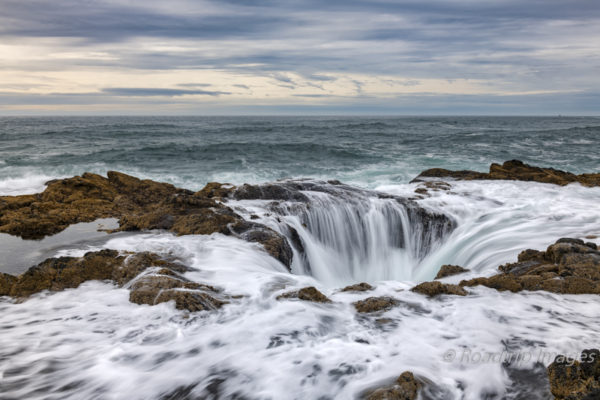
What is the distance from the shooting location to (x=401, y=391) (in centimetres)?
255

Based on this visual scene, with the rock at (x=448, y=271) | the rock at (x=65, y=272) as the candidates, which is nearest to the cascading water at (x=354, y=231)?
the rock at (x=448, y=271)

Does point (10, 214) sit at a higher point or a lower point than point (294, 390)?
higher

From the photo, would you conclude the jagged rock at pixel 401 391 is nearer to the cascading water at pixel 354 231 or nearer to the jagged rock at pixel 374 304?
the jagged rock at pixel 374 304

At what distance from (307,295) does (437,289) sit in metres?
1.44

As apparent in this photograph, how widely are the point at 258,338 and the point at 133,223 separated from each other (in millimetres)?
3813

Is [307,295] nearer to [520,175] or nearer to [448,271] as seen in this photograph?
[448,271]

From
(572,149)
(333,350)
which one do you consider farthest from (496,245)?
(572,149)

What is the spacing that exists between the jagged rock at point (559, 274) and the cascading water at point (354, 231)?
2673mm

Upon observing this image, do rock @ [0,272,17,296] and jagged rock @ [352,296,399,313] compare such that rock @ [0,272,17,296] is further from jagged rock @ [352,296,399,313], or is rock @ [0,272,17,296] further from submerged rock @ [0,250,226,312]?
jagged rock @ [352,296,399,313]

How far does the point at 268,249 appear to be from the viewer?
5824 mm

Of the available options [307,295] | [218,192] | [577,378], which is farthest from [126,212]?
[577,378]

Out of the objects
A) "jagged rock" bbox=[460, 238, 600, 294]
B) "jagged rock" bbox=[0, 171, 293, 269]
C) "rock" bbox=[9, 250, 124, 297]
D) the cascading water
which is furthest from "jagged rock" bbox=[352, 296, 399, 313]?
"rock" bbox=[9, 250, 124, 297]

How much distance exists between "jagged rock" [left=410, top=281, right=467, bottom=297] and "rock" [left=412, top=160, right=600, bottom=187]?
310 inches

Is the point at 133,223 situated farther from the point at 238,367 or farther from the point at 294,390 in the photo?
the point at 294,390
